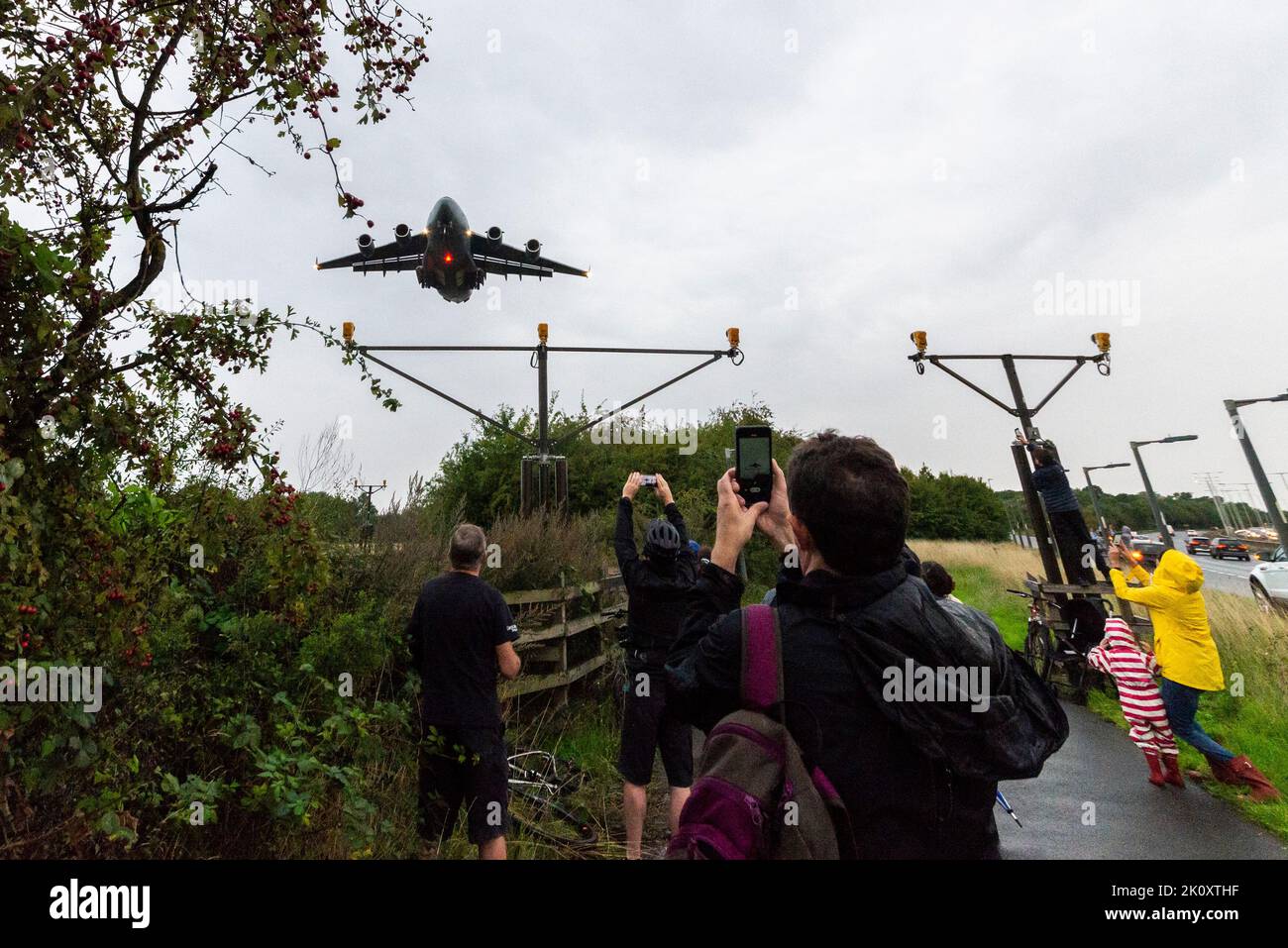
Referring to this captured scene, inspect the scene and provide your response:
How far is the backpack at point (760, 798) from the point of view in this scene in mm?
1368

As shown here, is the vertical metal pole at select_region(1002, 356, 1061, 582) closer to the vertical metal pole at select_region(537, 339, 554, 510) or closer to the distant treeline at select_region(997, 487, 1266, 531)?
the vertical metal pole at select_region(537, 339, 554, 510)

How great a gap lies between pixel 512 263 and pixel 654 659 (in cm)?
2102

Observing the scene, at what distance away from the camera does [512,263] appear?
23609 millimetres

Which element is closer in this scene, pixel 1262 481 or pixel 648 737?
pixel 648 737

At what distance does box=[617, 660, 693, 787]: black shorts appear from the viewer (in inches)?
187

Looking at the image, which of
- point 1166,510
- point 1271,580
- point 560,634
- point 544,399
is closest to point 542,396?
point 544,399

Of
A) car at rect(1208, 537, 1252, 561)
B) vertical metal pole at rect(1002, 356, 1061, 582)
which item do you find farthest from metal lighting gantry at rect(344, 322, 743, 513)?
car at rect(1208, 537, 1252, 561)

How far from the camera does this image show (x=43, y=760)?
2217 millimetres

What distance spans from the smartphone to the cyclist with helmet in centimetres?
246

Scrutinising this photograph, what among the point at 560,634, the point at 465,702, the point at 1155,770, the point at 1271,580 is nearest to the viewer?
the point at 465,702

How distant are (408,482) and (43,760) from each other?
4.51 metres

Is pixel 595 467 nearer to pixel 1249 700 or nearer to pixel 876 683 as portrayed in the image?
pixel 1249 700

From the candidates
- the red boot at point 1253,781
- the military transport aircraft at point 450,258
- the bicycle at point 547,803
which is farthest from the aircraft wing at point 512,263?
the red boot at point 1253,781

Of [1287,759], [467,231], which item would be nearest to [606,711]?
[1287,759]
